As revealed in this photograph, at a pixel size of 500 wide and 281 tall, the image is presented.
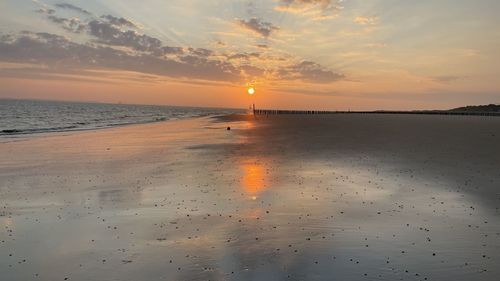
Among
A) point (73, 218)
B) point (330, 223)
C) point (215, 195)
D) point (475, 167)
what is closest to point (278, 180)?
point (215, 195)

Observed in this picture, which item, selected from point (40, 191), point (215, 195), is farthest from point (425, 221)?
point (40, 191)

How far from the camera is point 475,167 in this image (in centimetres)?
1842

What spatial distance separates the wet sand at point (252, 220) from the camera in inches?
294

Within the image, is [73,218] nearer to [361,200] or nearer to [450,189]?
[361,200]

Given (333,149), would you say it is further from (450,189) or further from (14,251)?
(14,251)

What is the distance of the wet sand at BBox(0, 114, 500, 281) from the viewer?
7.48 metres

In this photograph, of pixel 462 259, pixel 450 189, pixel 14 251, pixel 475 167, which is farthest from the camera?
pixel 475 167

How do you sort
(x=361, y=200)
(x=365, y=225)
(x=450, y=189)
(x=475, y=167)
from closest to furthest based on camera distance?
(x=365, y=225), (x=361, y=200), (x=450, y=189), (x=475, y=167)

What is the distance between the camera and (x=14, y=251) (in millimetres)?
8469

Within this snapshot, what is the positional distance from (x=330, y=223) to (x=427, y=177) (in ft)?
26.7

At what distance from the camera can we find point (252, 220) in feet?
34.5

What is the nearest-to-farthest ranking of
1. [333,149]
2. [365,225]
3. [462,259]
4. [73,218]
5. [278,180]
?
1. [462,259]
2. [365,225]
3. [73,218]
4. [278,180]
5. [333,149]

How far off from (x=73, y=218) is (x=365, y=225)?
25.5ft

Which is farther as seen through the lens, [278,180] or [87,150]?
[87,150]
